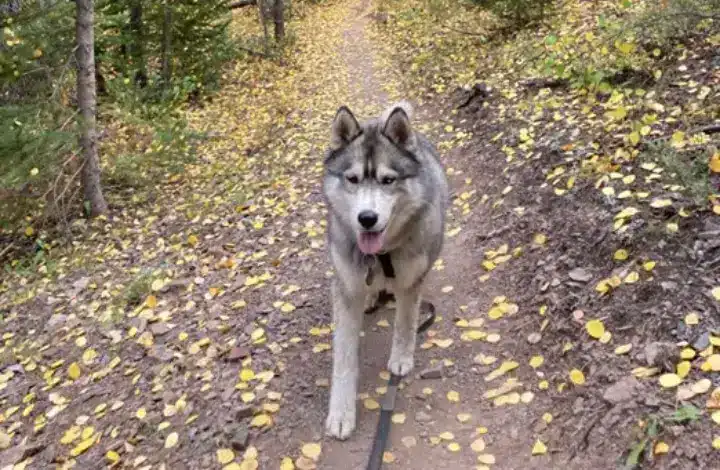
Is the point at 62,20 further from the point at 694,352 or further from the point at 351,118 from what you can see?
the point at 694,352

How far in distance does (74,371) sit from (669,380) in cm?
548

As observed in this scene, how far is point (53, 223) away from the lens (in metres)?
9.55

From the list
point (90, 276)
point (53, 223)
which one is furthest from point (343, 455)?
point (53, 223)

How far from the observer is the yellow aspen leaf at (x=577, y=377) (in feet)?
13.2

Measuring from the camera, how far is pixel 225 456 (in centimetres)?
415

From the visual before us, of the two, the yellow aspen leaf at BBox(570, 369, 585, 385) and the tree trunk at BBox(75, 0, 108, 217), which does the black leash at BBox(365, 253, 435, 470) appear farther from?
A: the tree trunk at BBox(75, 0, 108, 217)

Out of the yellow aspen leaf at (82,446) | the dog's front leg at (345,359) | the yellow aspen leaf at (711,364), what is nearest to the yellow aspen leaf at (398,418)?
the dog's front leg at (345,359)

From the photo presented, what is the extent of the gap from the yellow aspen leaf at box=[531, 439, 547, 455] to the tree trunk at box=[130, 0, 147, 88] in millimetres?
11842

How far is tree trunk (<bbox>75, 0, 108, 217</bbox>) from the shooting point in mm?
8266

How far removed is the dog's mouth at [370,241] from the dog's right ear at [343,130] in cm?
79

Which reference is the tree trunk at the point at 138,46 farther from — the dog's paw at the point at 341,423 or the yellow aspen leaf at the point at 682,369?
the yellow aspen leaf at the point at 682,369

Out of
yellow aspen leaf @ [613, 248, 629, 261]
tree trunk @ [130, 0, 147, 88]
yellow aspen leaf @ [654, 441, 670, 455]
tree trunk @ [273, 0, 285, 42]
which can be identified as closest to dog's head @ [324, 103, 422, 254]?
yellow aspen leaf @ [613, 248, 629, 261]

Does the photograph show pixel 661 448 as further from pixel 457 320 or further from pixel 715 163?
pixel 715 163

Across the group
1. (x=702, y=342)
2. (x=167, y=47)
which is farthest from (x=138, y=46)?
(x=702, y=342)
